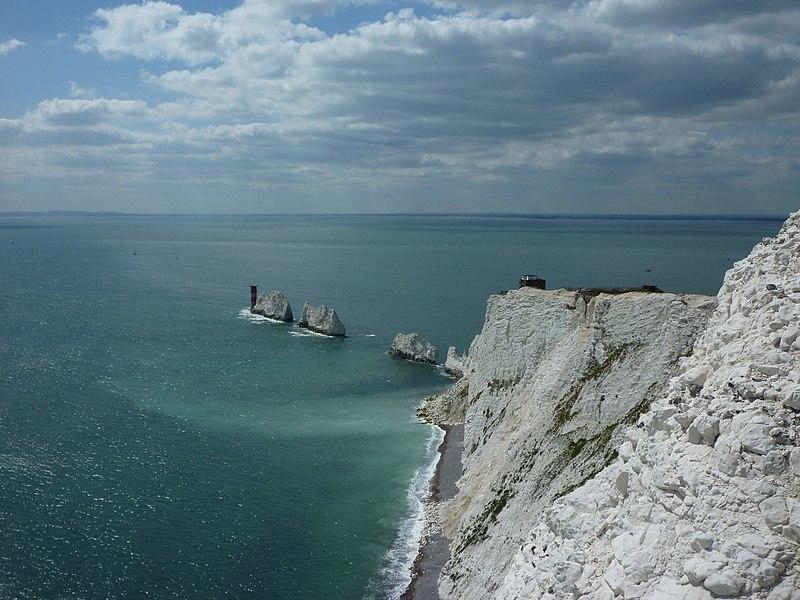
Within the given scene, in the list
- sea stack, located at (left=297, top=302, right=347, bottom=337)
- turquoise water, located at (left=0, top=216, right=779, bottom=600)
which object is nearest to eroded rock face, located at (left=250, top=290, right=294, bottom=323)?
turquoise water, located at (left=0, top=216, right=779, bottom=600)

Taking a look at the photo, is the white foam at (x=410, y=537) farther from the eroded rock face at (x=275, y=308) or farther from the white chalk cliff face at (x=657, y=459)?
the eroded rock face at (x=275, y=308)

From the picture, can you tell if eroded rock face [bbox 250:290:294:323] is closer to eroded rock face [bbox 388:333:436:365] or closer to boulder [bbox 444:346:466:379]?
eroded rock face [bbox 388:333:436:365]

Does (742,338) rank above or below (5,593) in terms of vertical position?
above

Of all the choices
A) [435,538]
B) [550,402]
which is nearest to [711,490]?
[550,402]

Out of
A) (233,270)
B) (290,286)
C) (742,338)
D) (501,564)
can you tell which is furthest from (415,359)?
(233,270)

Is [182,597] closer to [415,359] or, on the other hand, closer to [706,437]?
[706,437]

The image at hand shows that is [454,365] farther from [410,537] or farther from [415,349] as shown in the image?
[410,537]

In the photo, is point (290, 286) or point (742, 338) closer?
point (742, 338)
